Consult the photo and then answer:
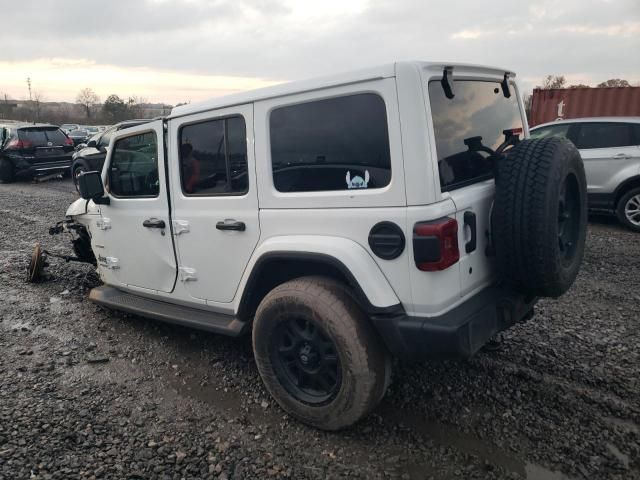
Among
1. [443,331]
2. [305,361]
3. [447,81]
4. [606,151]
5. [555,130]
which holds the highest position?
[447,81]

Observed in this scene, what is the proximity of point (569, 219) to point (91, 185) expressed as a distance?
3505mm

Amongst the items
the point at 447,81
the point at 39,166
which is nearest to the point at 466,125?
the point at 447,81

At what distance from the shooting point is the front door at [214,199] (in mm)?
3123

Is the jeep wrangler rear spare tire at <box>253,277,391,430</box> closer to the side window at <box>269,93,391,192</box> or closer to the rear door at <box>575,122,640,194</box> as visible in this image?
the side window at <box>269,93,391,192</box>

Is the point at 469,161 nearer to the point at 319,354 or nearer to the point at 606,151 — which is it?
the point at 319,354

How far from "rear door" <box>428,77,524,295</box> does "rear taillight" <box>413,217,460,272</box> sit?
160 millimetres

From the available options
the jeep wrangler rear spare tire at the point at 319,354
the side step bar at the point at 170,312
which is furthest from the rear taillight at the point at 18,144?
the jeep wrangler rear spare tire at the point at 319,354

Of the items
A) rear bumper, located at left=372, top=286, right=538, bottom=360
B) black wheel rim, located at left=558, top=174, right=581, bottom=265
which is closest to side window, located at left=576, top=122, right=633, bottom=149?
black wheel rim, located at left=558, top=174, right=581, bottom=265

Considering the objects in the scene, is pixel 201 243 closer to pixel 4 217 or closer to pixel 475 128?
pixel 475 128

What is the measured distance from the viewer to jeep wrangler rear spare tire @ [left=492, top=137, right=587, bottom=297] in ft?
8.44

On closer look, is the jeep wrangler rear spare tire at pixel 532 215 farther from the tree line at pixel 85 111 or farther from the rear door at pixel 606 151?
the tree line at pixel 85 111

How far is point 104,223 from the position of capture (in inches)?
170

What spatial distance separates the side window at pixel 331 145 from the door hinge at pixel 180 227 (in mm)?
886

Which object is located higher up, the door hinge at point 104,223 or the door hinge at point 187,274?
the door hinge at point 104,223
